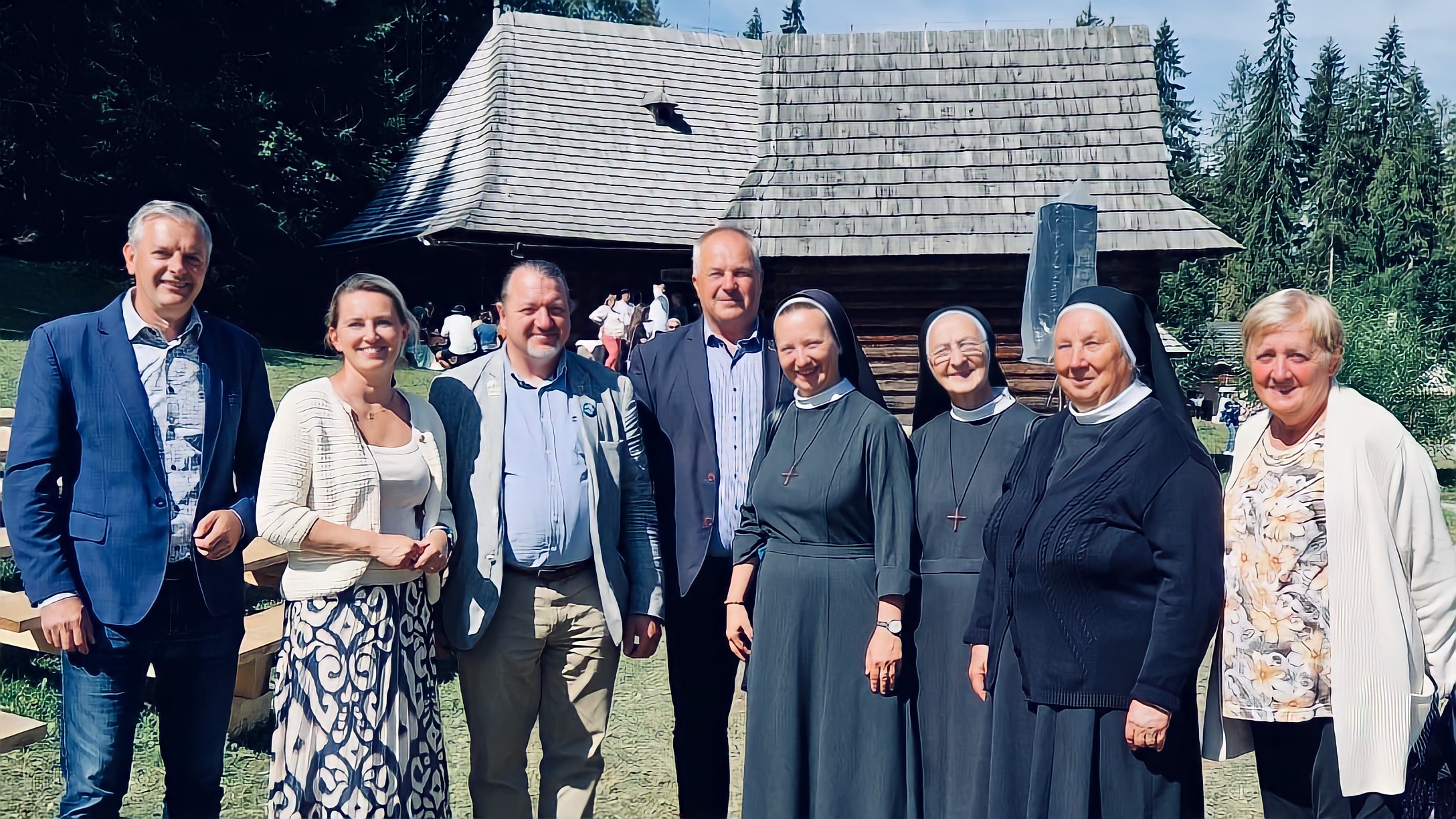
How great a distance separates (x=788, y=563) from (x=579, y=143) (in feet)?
56.9

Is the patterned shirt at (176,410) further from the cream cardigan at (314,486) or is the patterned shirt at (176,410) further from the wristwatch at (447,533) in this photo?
the wristwatch at (447,533)

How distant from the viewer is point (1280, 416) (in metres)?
3.22

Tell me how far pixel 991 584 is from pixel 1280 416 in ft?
3.07

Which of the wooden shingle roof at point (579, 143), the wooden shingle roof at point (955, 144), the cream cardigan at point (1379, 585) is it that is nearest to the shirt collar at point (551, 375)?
the cream cardigan at point (1379, 585)

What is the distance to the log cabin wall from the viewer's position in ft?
40.0

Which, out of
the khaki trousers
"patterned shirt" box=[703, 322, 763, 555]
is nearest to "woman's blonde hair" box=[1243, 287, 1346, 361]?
"patterned shirt" box=[703, 322, 763, 555]

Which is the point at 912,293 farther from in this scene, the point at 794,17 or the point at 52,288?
the point at 794,17

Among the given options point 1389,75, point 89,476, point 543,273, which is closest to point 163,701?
point 89,476

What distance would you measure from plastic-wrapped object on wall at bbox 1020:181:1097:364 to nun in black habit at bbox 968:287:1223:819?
6.39m

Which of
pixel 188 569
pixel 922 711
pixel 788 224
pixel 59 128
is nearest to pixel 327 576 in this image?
pixel 188 569

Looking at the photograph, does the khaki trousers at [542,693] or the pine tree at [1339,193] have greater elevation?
the pine tree at [1339,193]

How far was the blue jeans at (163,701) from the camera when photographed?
3.21 m

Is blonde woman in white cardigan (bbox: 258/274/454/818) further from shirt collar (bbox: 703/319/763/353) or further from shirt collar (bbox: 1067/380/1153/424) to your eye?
shirt collar (bbox: 1067/380/1153/424)

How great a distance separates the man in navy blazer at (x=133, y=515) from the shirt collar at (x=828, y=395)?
1.74 meters
